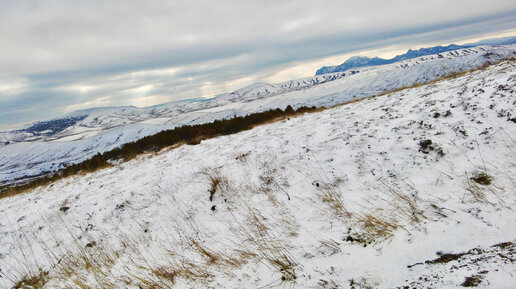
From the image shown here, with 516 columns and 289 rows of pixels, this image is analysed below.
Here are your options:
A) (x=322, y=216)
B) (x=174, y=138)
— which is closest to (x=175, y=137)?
(x=174, y=138)

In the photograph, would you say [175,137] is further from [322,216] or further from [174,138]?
[322,216]

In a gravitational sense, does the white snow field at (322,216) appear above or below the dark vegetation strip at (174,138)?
below

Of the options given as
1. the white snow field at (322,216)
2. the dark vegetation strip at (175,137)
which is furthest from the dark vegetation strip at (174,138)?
the white snow field at (322,216)

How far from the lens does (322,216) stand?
4.07m

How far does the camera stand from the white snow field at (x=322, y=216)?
273 cm

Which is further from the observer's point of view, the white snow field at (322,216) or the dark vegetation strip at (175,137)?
the dark vegetation strip at (175,137)

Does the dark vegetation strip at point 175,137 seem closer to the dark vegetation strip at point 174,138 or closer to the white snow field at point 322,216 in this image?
the dark vegetation strip at point 174,138

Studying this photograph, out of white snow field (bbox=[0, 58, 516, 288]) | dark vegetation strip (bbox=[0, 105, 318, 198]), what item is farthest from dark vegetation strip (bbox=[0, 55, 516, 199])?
white snow field (bbox=[0, 58, 516, 288])

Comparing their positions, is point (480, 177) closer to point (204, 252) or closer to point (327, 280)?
point (327, 280)

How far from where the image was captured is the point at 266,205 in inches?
189

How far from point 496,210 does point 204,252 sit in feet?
14.6

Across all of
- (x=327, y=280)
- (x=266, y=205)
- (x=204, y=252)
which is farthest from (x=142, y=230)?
(x=327, y=280)

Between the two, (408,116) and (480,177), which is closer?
(480,177)

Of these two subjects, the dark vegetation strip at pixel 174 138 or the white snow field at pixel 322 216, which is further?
the dark vegetation strip at pixel 174 138
